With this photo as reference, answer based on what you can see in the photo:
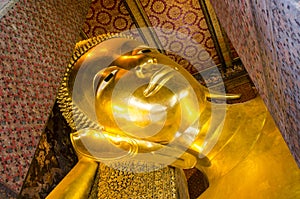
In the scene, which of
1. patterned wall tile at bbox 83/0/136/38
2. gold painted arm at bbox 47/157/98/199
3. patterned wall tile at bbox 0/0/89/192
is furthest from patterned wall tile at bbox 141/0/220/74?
patterned wall tile at bbox 0/0/89/192

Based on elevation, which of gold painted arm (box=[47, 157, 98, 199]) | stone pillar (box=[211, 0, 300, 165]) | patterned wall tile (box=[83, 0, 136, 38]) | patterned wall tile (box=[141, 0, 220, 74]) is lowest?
patterned wall tile (box=[141, 0, 220, 74])

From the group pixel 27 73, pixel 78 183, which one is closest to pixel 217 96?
pixel 78 183

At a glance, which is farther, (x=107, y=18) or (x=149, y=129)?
(x=107, y=18)

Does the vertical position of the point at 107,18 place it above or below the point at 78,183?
above

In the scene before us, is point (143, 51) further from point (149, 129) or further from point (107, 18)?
point (107, 18)

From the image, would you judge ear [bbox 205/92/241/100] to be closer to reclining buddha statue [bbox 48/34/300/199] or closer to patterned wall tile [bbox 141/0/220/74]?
reclining buddha statue [bbox 48/34/300/199]

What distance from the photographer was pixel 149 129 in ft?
7.04

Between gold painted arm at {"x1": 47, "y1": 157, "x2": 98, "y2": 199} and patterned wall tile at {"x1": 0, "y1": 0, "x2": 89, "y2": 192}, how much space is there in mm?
868

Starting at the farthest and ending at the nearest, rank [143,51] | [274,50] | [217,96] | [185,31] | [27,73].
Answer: [185,31]
[217,96]
[143,51]
[27,73]
[274,50]

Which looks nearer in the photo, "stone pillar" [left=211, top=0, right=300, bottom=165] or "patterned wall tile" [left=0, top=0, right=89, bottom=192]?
"stone pillar" [left=211, top=0, right=300, bottom=165]

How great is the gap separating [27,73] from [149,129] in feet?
3.46

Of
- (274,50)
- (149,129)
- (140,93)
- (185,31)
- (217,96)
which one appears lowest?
(185,31)

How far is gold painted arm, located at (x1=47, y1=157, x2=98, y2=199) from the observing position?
2.04 m

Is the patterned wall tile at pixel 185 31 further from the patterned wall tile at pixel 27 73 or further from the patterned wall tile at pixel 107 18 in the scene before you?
the patterned wall tile at pixel 27 73
